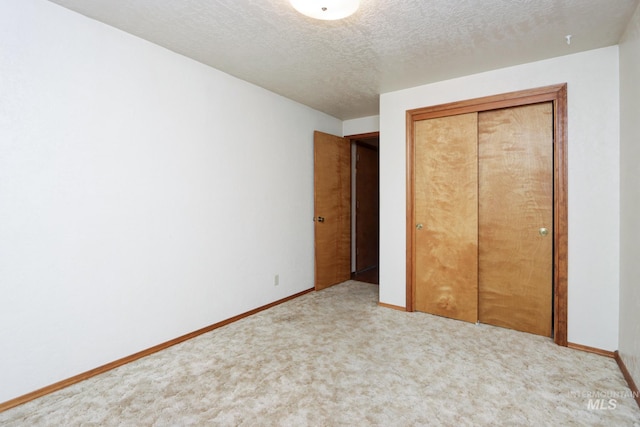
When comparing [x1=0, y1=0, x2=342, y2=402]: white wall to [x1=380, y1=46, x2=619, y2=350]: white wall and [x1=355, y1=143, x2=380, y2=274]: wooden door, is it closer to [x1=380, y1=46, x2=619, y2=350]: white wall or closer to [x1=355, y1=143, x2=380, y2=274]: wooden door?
[x1=355, y1=143, x2=380, y2=274]: wooden door

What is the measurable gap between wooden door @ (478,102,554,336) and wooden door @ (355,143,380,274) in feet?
7.84

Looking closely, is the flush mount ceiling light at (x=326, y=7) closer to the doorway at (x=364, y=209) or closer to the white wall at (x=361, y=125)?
the white wall at (x=361, y=125)

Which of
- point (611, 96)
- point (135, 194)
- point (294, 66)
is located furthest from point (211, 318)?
point (611, 96)

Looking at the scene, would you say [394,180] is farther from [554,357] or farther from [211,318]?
[211,318]

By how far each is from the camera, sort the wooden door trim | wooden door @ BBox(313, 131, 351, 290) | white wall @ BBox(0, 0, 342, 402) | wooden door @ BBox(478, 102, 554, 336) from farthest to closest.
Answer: wooden door @ BBox(313, 131, 351, 290), wooden door @ BBox(478, 102, 554, 336), the wooden door trim, white wall @ BBox(0, 0, 342, 402)

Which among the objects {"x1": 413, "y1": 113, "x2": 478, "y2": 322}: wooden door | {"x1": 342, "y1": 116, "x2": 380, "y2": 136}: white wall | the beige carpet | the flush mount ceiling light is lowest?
the beige carpet

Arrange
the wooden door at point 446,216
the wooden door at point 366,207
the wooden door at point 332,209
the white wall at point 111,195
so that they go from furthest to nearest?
the wooden door at point 366,207 < the wooden door at point 332,209 < the wooden door at point 446,216 < the white wall at point 111,195

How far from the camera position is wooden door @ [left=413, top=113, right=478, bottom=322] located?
3168 millimetres

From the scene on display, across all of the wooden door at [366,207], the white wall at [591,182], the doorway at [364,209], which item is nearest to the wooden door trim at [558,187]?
the white wall at [591,182]

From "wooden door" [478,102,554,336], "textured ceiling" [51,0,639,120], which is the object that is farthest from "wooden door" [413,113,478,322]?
"textured ceiling" [51,0,639,120]

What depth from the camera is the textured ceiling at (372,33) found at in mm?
1977

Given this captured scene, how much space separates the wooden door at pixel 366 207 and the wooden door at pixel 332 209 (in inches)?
21.5

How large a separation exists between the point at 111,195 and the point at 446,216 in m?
2.99

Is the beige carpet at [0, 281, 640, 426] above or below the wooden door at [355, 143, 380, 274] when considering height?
below
